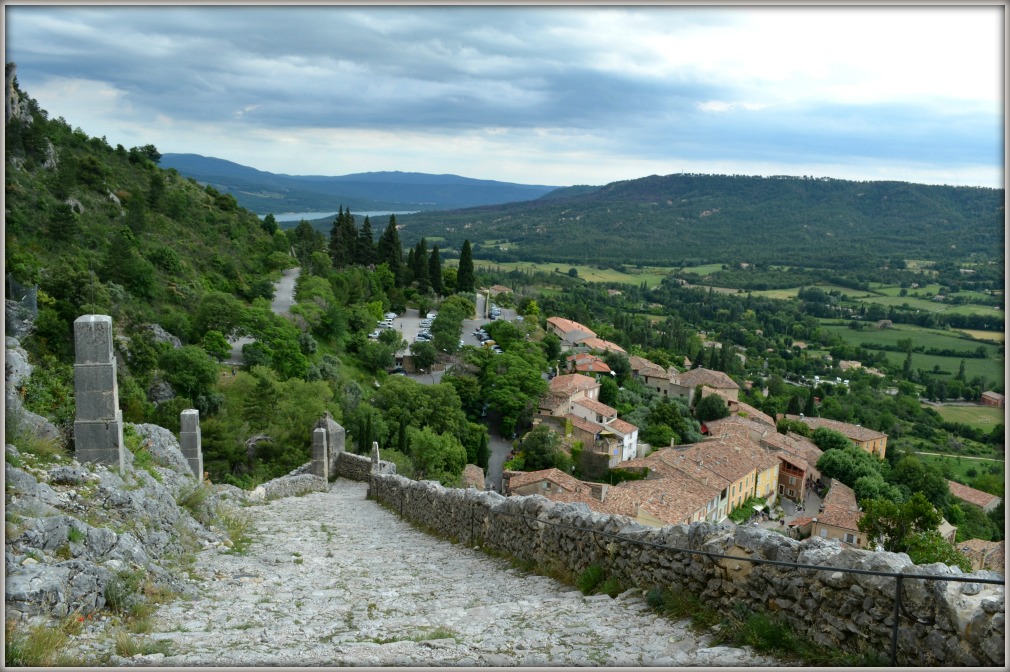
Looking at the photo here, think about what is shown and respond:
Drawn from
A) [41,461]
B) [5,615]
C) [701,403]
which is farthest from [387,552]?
[701,403]

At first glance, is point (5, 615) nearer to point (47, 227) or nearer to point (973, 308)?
point (47, 227)

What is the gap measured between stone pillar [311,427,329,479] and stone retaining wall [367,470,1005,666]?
10860mm

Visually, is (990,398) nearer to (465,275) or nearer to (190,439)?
(465,275)

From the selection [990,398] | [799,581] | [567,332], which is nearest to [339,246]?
[567,332]

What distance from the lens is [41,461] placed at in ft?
23.8

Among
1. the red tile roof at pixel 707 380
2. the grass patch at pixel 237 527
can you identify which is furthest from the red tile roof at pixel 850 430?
the grass patch at pixel 237 527

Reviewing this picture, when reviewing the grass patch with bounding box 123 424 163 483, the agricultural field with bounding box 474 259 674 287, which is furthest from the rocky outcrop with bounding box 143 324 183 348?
the agricultural field with bounding box 474 259 674 287

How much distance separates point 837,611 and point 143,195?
49.3m

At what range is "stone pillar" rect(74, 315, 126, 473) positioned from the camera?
799 cm

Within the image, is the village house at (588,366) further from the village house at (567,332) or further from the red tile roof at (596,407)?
the red tile roof at (596,407)

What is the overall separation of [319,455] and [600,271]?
5667 inches

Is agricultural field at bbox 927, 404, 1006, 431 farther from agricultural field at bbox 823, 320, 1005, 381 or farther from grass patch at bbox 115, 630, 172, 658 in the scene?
grass patch at bbox 115, 630, 172, 658

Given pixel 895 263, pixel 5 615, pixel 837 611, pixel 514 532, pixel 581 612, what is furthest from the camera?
pixel 895 263

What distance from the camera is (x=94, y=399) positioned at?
26.5 feet
